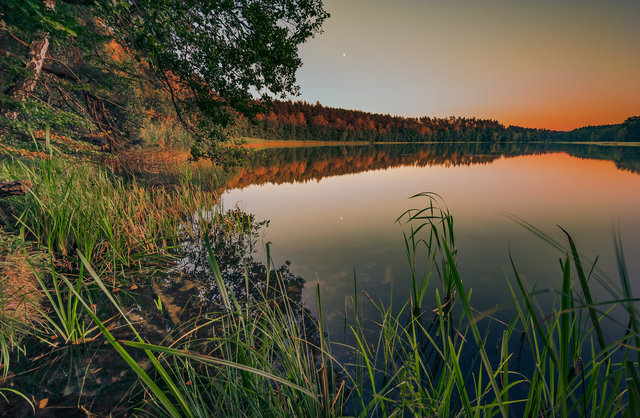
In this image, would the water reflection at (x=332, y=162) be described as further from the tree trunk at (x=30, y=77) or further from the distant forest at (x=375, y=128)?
the distant forest at (x=375, y=128)

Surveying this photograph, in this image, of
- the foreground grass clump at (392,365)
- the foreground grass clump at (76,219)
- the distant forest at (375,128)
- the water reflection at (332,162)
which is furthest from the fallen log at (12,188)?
the distant forest at (375,128)

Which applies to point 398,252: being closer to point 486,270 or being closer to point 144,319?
point 486,270

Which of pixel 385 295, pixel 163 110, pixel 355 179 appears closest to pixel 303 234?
pixel 385 295

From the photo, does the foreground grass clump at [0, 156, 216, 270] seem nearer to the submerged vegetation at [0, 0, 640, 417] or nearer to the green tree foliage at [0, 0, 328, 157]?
the submerged vegetation at [0, 0, 640, 417]

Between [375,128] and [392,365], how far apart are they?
11363cm

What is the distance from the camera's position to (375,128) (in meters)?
109

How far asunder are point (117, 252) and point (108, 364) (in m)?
2.20

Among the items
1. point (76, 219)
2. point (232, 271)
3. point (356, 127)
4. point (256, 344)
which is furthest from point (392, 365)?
point (356, 127)

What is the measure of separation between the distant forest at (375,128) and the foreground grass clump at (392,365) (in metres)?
69.9

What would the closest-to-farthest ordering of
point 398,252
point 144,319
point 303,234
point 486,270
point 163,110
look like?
point 144,319, point 486,270, point 398,252, point 303,234, point 163,110

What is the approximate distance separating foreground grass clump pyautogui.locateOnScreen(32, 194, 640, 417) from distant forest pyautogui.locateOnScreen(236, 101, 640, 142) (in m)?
69.9

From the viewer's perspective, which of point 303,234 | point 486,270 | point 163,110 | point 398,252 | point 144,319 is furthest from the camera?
point 163,110

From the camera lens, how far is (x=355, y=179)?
59.9ft

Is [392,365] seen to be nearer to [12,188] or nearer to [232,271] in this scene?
[232,271]
